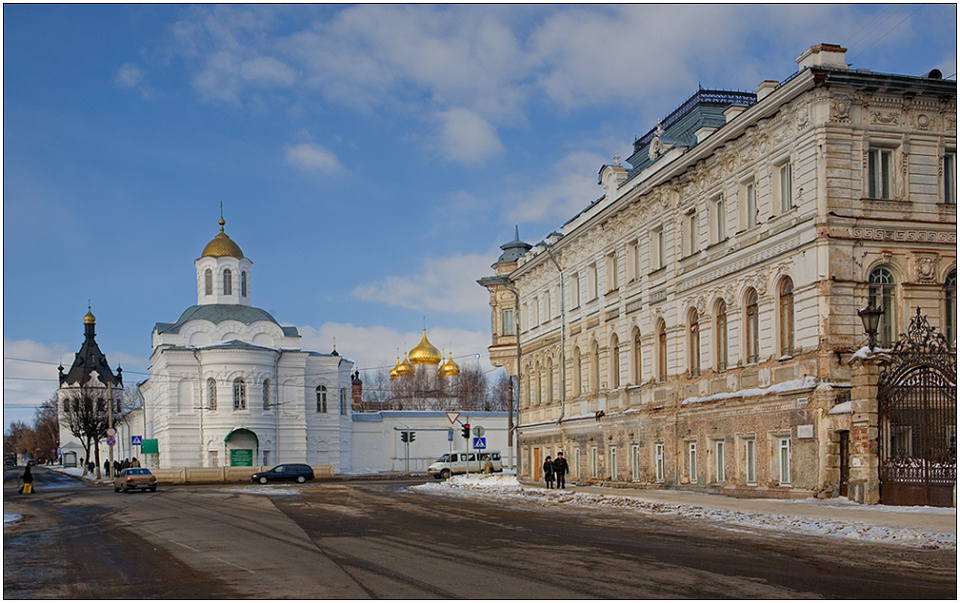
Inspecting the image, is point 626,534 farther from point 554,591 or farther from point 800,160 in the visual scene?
point 800,160

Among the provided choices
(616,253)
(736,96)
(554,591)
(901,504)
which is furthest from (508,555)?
(736,96)

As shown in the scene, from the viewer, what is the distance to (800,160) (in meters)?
26.4

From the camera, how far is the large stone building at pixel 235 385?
70.5 m

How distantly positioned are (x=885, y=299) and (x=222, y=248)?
61.4 m

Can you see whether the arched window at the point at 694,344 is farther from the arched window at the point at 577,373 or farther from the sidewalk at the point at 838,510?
the arched window at the point at 577,373

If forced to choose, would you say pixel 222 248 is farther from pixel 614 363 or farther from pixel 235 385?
pixel 614 363

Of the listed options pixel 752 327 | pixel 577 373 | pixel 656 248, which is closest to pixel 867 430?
pixel 752 327

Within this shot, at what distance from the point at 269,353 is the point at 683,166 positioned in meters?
45.2

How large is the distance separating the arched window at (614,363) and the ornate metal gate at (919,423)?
1697 centimetres

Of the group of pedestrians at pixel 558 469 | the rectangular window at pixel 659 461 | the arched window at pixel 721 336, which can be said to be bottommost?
the group of pedestrians at pixel 558 469

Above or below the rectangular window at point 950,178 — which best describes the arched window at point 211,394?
below

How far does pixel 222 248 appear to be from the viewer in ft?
264

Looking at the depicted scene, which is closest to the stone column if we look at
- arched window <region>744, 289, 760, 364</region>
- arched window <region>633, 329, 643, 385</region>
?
arched window <region>744, 289, 760, 364</region>

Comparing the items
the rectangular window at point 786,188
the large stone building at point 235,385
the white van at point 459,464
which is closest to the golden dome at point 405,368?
the large stone building at point 235,385
